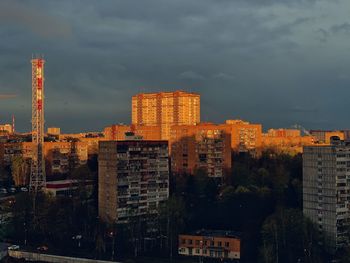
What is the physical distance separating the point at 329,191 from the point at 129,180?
474 inches

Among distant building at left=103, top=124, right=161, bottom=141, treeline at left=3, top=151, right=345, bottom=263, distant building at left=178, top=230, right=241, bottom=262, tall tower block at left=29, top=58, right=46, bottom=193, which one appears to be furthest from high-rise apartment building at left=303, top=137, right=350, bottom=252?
distant building at left=103, top=124, right=161, bottom=141

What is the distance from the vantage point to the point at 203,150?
49.1 metres

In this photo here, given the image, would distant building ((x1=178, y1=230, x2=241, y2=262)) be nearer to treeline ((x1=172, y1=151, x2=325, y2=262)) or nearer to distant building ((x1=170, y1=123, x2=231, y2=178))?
treeline ((x1=172, y1=151, x2=325, y2=262))

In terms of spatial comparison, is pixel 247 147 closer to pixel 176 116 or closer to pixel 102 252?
pixel 176 116

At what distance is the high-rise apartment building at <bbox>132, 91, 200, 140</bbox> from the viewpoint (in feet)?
245

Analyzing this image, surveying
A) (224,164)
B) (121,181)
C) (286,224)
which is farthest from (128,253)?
(224,164)

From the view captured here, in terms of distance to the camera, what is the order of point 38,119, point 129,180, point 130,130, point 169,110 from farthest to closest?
point 169,110, point 130,130, point 38,119, point 129,180

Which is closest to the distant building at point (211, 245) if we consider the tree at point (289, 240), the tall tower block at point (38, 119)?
the tree at point (289, 240)

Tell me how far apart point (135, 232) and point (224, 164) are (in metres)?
18.2

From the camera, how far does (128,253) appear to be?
29375 mm

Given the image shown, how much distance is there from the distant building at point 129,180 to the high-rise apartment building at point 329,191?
9.86 meters

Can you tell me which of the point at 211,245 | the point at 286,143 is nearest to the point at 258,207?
the point at 211,245

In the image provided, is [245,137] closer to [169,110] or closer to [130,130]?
[130,130]

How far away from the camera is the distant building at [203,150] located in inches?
1890
